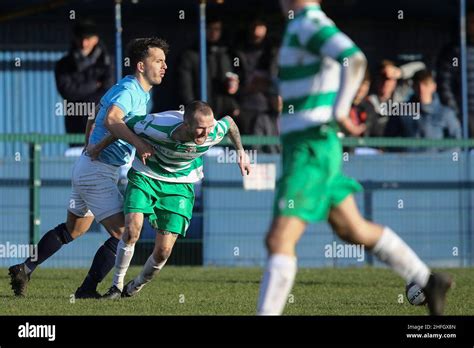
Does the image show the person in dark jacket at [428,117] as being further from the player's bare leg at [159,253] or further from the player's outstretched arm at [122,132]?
the player's outstretched arm at [122,132]

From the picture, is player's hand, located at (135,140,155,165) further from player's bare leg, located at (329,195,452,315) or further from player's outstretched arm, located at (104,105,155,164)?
player's bare leg, located at (329,195,452,315)

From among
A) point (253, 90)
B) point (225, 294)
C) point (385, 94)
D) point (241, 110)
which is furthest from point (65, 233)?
point (385, 94)

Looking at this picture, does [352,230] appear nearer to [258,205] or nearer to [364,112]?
[258,205]

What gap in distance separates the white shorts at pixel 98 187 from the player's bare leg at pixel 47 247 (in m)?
0.39

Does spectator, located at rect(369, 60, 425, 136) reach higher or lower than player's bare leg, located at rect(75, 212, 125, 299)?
higher

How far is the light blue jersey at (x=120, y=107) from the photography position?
10.4 m

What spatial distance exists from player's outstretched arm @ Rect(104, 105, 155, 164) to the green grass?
1213mm

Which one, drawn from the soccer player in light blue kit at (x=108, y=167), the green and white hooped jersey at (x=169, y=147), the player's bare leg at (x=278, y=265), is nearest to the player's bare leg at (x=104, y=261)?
the soccer player in light blue kit at (x=108, y=167)

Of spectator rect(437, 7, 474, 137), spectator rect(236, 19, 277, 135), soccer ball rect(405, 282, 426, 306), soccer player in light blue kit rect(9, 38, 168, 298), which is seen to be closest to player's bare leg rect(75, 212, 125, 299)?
soccer player in light blue kit rect(9, 38, 168, 298)

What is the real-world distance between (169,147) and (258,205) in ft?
19.4

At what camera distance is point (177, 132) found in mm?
10008

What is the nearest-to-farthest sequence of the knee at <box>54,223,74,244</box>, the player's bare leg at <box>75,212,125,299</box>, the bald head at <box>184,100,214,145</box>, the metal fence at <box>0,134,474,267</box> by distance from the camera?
the bald head at <box>184,100,214,145</box> → the player's bare leg at <box>75,212,125,299</box> → the knee at <box>54,223,74,244</box> → the metal fence at <box>0,134,474,267</box>

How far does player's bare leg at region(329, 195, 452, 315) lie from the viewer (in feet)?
24.9
